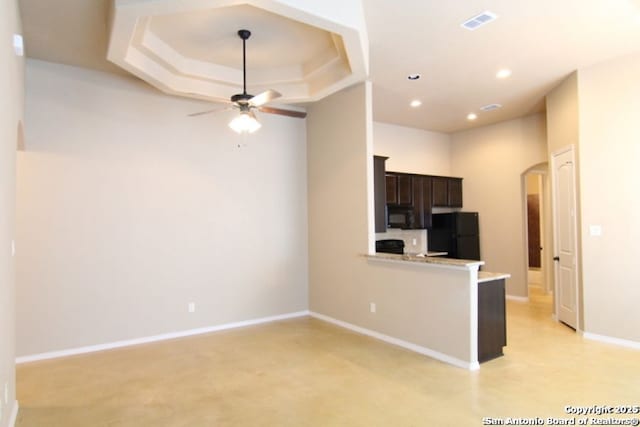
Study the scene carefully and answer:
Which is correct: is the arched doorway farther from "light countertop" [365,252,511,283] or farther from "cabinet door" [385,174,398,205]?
"light countertop" [365,252,511,283]

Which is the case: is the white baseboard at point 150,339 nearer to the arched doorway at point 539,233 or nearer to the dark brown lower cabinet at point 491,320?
the dark brown lower cabinet at point 491,320

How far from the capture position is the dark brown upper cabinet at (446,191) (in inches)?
298

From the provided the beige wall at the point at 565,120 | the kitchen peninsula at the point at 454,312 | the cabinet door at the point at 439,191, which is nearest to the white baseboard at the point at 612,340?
the beige wall at the point at 565,120

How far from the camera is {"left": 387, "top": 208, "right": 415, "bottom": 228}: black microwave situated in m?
6.99

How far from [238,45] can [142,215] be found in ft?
7.83

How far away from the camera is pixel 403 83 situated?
17.5 ft

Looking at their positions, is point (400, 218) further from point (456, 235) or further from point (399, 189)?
point (456, 235)

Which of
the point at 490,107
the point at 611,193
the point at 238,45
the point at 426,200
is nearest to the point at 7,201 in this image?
the point at 238,45

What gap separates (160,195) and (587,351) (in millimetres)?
5350

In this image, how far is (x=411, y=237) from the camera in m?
7.54

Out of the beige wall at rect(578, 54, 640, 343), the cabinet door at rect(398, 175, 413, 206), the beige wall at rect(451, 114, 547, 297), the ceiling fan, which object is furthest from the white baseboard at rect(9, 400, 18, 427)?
the beige wall at rect(451, 114, 547, 297)

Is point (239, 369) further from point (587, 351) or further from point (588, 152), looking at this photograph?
point (588, 152)

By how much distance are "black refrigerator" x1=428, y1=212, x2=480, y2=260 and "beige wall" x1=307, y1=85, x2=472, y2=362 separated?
106 inches

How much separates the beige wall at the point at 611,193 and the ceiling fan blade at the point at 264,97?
12.5ft
